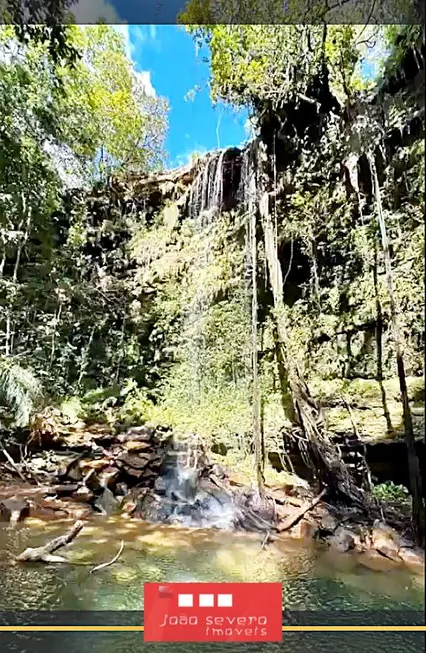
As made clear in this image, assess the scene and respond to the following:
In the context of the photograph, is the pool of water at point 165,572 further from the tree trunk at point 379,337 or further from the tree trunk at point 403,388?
the tree trunk at point 379,337

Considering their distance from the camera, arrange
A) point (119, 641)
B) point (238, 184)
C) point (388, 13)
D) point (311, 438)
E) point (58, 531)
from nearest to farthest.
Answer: point (119, 641) < point (388, 13) < point (58, 531) < point (311, 438) < point (238, 184)

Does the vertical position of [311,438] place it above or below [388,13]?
below

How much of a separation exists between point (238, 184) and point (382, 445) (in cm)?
152

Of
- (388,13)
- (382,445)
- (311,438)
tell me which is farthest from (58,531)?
(388,13)

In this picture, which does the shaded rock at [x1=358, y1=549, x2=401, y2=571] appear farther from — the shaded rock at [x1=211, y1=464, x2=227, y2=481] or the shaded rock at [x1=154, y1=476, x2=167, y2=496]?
the shaded rock at [x1=154, y1=476, x2=167, y2=496]

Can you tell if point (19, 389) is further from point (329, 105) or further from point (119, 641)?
point (329, 105)

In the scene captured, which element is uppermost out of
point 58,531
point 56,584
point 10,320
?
point 10,320

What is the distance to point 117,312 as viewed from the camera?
283cm

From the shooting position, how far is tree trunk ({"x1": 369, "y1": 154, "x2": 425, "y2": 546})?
6.86 ft

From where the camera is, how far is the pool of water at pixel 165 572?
2.09m

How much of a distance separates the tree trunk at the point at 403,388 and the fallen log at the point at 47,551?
1465 millimetres

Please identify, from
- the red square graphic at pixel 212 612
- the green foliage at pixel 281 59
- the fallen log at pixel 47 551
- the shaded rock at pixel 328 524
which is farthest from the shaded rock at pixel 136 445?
the green foliage at pixel 281 59

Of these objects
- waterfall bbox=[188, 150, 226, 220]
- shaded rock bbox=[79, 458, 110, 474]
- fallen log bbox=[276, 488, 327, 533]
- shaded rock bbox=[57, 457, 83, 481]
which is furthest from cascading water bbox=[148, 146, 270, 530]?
shaded rock bbox=[57, 457, 83, 481]

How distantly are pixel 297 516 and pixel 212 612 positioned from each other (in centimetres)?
65
